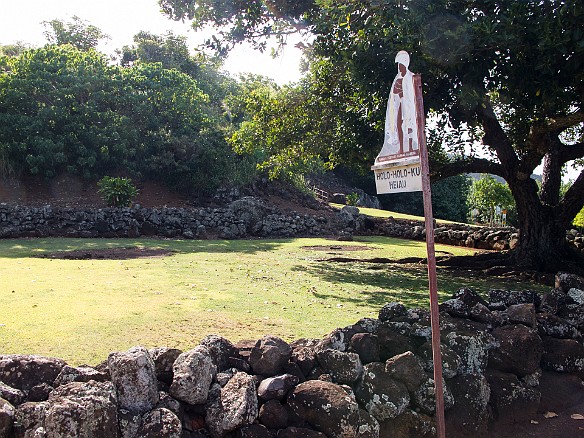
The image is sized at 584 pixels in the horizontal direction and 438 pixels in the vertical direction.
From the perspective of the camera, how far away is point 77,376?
3320mm

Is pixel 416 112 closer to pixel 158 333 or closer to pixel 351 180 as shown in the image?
pixel 158 333

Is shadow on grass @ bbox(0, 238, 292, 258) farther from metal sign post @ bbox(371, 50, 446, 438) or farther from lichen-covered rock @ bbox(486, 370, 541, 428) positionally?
metal sign post @ bbox(371, 50, 446, 438)

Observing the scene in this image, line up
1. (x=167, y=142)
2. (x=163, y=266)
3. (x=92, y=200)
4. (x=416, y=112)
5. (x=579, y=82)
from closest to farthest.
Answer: (x=416, y=112), (x=579, y=82), (x=163, y=266), (x=92, y=200), (x=167, y=142)

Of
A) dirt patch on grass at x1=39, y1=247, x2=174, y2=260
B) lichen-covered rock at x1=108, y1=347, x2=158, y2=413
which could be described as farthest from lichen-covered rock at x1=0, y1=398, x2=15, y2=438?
dirt patch on grass at x1=39, y1=247, x2=174, y2=260

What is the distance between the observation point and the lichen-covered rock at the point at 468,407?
3.93 meters

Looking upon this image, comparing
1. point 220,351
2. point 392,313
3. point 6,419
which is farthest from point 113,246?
point 6,419

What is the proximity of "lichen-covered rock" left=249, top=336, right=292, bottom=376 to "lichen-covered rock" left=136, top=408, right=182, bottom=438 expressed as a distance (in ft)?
2.39

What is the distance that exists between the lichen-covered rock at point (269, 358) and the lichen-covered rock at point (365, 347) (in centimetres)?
54

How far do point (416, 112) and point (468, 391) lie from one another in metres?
2.09

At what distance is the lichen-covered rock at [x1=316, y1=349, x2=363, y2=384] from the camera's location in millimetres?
3820

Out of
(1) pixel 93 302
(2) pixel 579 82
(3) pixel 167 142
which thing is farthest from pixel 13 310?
(3) pixel 167 142

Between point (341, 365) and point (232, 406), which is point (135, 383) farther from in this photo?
point (341, 365)

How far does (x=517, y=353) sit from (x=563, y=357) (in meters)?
0.61

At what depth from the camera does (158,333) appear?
5562 mm
